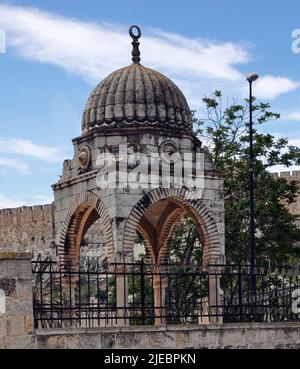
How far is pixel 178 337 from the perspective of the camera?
1492 cm

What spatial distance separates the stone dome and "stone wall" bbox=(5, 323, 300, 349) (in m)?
4.86

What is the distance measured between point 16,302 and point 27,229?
47197 mm

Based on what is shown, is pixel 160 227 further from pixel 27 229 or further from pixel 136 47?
pixel 27 229

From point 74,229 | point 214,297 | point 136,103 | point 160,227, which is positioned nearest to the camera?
point 214,297

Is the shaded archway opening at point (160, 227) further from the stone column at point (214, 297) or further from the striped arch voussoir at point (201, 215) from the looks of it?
the stone column at point (214, 297)

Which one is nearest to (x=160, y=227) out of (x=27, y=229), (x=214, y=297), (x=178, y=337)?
(x=214, y=297)

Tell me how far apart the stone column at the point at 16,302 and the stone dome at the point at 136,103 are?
18.9 ft

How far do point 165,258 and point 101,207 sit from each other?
3351 millimetres

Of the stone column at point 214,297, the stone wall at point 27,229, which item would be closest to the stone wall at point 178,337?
the stone column at point 214,297

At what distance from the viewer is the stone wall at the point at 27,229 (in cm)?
5857

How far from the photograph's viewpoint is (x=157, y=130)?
18.4 meters

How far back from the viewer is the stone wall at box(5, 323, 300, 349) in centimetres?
1380
